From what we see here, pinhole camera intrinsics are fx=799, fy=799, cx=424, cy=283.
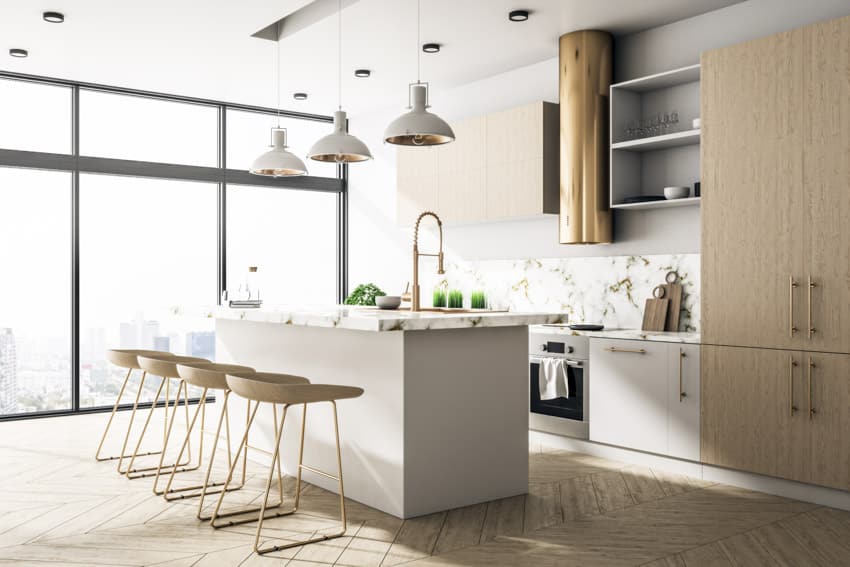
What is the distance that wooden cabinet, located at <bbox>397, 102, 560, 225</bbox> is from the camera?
234 inches

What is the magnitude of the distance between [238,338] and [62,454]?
4.55 ft

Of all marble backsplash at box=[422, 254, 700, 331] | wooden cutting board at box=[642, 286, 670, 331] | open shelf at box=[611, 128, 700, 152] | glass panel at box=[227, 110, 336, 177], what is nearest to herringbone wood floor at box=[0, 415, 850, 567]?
wooden cutting board at box=[642, 286, 670, 331]

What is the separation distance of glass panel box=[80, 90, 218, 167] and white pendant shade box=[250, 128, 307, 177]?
206 centimetres

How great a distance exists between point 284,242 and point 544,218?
3054 mm

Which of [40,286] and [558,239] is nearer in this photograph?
[558,239]

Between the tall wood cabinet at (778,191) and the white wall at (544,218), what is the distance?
634mm

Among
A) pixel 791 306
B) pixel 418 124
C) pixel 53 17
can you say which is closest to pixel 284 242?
pixel 53 17

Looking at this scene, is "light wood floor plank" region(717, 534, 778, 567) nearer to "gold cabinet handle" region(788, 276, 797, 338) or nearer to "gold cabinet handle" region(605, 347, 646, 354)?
"gold cabinet handle" region(788, 276, 797, 338)

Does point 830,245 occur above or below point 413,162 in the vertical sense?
below

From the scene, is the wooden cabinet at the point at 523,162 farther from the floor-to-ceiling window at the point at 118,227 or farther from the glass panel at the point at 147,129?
the glass panel at the point at 147,129

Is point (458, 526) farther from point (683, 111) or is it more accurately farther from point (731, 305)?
point (683, 111)

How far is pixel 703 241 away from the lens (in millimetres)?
4598

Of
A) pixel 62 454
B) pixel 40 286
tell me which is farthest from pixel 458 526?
pixel 40 286

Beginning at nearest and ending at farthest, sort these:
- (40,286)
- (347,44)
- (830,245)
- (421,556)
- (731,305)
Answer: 1. (421,556)
2. (830,245)
3. (731,305)
4. (347,44)
5. (40,286)
